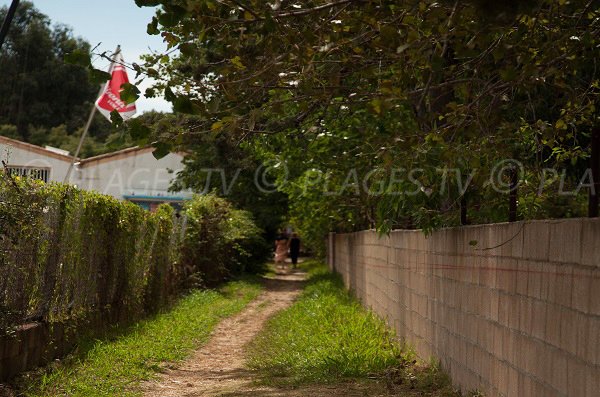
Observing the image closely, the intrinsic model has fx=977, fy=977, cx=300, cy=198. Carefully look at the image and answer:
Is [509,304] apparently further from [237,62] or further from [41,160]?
[41,160]

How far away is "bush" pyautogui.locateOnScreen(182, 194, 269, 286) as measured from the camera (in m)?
21.3

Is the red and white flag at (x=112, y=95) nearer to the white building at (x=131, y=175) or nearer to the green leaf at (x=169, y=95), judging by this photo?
the white building at (x=131, y=175)

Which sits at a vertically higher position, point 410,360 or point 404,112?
point 404,112

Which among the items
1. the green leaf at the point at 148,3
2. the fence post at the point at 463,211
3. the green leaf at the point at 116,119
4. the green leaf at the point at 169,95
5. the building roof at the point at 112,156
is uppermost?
the building roof at the point at 112,156

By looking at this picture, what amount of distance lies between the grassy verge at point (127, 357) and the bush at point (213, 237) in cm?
388

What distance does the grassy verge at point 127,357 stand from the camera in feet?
29.0

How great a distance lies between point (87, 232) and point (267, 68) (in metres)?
5.59

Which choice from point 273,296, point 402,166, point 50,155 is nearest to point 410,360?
→ point 402,166

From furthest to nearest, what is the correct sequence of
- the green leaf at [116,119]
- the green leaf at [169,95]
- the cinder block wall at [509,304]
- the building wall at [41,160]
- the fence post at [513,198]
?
the building wall at [41,160], the fence post at [513,198], the green leaf at [116,119], the green leaf at [169,95], the cinder block wall at [509,304]

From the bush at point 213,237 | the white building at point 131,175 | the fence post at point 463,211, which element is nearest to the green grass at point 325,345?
the fence post at point 463,211

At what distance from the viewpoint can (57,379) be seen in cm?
909

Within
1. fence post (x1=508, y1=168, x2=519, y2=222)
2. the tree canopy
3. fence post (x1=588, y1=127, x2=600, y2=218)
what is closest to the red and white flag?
the tree canopy

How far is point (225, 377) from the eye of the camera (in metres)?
10.5

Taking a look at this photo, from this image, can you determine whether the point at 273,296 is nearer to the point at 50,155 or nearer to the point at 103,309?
the point at 103,309
